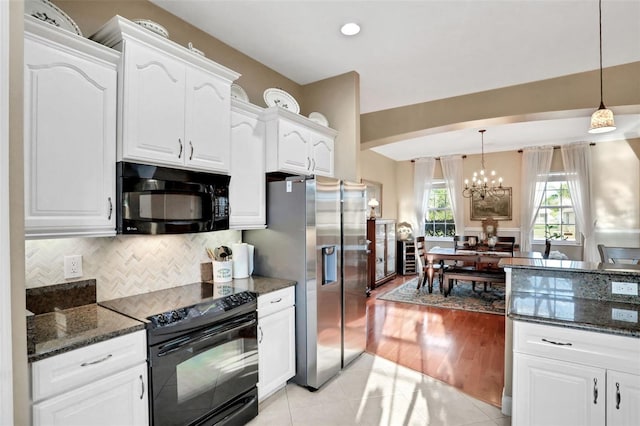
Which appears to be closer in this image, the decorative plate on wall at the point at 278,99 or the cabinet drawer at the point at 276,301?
the cabinet drawer at the point at 276,301

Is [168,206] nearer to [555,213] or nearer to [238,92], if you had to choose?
[238,92]

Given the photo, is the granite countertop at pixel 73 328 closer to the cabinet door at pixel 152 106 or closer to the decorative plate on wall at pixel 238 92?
the cabinet door at pixel 152 106

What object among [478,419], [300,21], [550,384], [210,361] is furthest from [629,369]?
[300,21]

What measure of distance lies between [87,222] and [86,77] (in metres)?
0.75

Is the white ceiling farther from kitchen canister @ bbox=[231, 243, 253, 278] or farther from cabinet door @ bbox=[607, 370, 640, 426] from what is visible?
cabinet door @ bbox=[607, 370, 640, 426]

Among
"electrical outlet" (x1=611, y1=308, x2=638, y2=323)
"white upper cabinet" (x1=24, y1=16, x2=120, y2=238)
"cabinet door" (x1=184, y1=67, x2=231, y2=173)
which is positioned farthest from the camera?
"cabinet door" (x1=184, y1=67, x2=231, y2=173)

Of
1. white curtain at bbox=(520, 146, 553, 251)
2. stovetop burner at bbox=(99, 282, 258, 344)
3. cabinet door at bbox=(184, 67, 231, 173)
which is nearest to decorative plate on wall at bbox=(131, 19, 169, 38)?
cabinet door at bbox=(184, 67, 231, 173)

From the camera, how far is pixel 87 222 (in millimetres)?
1645

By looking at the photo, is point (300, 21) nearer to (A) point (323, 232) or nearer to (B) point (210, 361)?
(A) point (323, 232)

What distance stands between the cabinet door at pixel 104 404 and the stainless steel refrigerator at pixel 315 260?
49.0 inches

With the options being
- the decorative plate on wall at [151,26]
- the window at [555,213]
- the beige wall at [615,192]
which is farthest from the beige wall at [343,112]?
the window at [555,213]

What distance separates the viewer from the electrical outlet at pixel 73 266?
1830 millimetres

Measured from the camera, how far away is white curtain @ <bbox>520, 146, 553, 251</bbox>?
672 centimetres

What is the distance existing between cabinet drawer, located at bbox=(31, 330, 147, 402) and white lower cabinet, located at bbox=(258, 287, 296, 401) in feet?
2.83
